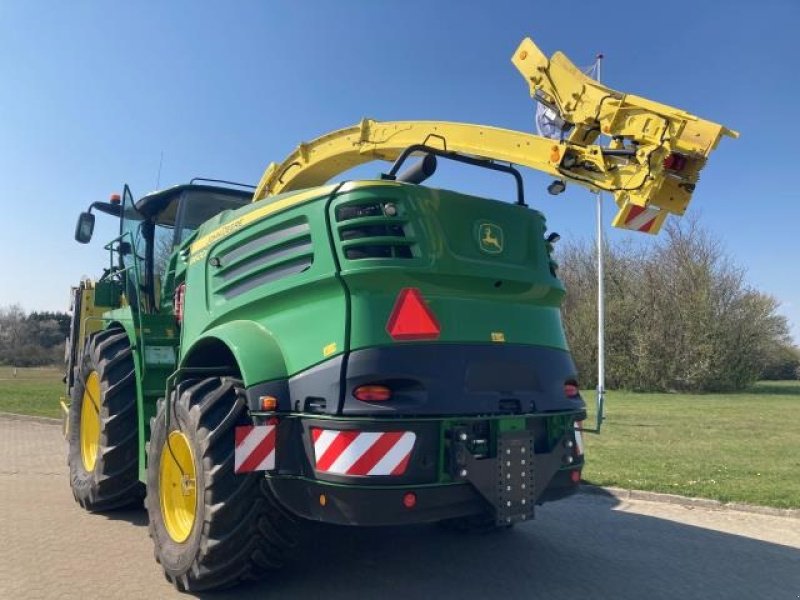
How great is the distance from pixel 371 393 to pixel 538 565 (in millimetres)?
2291

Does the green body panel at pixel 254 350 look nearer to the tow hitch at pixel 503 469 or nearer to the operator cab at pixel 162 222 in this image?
the tow hitch at pixel 503 469

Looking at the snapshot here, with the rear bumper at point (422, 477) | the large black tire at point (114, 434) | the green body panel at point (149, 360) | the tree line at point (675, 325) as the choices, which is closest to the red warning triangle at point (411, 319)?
the rear bumper at point (422, 477)

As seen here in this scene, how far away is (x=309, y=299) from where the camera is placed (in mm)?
4062

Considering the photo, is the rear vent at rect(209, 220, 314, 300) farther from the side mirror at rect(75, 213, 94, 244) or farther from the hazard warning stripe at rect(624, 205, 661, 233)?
the side mirror at rect(75, 213, 94, 244)

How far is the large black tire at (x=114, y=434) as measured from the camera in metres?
5.67

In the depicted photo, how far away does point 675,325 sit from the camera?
3303 cm

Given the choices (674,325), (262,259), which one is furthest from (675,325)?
(262,259)

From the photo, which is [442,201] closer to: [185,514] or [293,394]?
[293,394]

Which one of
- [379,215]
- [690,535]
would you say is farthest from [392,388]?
[690,535]

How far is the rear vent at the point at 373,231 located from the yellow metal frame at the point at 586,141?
150 centimetres

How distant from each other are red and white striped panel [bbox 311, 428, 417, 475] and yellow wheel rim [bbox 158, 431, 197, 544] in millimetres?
1136

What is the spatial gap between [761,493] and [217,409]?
6.45 m

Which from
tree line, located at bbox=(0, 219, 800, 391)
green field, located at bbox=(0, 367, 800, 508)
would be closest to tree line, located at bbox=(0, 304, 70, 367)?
tree line, located at bbox=(0, 219, 800, 391)

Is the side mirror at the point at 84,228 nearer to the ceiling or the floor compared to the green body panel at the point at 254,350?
nearer to the ceiling
